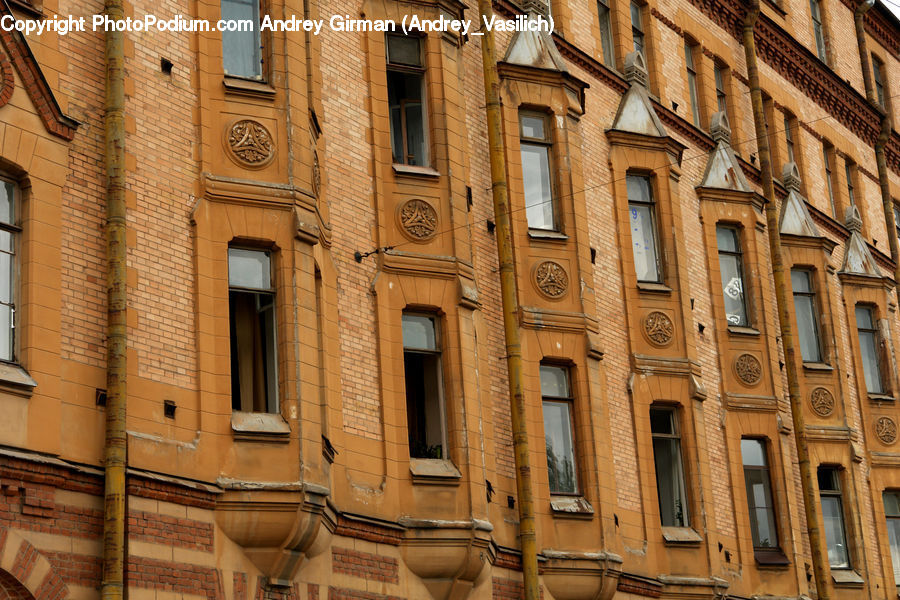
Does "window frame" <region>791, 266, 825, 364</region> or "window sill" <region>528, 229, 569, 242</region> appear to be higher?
"window frame" <region>791, 266, 825, 364</region>

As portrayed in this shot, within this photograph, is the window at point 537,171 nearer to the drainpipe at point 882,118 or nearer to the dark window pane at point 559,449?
the dark window pane at point 559,449

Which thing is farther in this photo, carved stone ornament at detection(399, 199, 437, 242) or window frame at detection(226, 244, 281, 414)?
carved stone ornament at detection(399, 199, 437, 242)

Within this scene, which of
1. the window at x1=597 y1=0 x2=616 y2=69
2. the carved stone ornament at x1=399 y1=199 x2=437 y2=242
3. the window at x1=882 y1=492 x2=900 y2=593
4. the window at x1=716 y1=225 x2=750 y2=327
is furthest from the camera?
the window at x1=882 y1=492 x2=900 y2=593

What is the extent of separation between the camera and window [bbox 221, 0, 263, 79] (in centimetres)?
2045

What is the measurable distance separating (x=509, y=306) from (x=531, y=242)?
2026 millimetres

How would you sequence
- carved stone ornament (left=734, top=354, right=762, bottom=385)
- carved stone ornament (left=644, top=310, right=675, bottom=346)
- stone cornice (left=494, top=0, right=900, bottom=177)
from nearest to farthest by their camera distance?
carved stone ornament (left=644, top=310, right=675, bottom=346) < stone cornice (left=494, top=0, right=900, bottom=177) < carved stone ornament (left=734, top=354, right=762, bottom=385)

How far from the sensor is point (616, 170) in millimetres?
29031

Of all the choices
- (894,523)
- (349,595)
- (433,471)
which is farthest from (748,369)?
(349,595)

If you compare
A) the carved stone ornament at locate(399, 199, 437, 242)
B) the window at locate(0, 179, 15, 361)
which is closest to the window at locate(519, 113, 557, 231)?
the carved stone ornament at locate(399, 199, 437, 242)

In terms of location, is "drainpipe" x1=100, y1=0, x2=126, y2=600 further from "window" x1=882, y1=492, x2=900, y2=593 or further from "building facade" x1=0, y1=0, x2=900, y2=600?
"window" x1=882, y1=492, x2=900, y2=593

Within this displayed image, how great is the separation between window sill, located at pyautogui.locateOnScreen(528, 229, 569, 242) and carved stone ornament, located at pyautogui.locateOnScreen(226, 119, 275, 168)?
6.84m

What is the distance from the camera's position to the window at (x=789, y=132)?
37.7 meters

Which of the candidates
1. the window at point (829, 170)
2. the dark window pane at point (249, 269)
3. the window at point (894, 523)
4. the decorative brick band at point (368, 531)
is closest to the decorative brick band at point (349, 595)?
the decorative brick band at point (368, 531)

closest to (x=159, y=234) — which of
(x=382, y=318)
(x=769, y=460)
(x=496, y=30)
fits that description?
(x=382, y=318)
